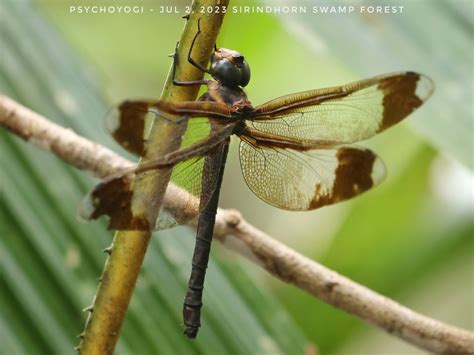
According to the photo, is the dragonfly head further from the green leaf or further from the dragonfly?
the green leaf

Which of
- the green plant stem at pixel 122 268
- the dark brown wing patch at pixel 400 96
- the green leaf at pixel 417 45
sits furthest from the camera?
the green leaf at pixel 417 45

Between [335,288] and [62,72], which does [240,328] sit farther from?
[62,72]

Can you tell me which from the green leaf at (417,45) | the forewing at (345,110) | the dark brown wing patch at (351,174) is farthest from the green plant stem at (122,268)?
the green leaf at (417,45)

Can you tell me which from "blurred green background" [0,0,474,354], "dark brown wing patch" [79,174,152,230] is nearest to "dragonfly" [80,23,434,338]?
"dark brown wing patch" [79,174,152,230]

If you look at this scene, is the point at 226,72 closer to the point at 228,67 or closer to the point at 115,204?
the point at 228,67

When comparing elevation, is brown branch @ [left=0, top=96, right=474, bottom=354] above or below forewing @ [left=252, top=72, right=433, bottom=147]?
below

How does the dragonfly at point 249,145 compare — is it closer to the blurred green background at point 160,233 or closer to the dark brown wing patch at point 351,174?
the dark brown wing patch at point 351,174

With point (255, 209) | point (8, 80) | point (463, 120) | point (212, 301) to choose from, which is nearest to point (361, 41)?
point (463, 120)
